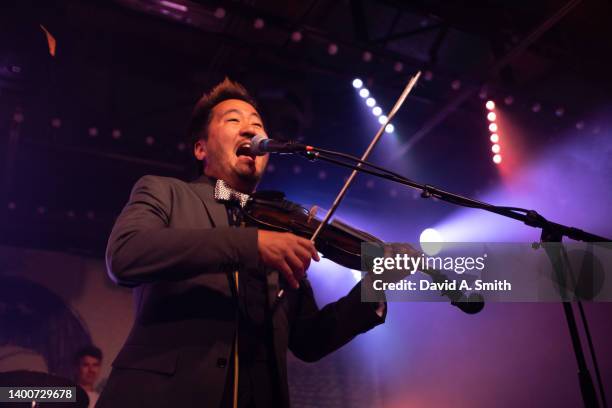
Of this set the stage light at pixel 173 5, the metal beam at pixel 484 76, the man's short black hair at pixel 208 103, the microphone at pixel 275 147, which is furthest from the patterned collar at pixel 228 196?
the metal beam at pixel 484 76

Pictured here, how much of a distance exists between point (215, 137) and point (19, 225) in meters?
4.42

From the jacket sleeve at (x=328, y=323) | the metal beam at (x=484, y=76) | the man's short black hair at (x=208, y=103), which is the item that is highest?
the metal beam at (x=484, y=76)

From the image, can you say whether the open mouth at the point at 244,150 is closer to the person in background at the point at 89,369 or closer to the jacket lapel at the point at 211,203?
the jacket lapel at the point at 211,203

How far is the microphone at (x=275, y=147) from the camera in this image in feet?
6.34

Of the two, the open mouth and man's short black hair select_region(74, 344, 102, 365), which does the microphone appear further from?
man's short black hair select_region(74, 344, 102, 365)

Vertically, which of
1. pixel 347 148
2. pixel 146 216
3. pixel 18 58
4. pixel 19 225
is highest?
pixel 347 148

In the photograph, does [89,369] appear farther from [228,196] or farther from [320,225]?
[320,225]

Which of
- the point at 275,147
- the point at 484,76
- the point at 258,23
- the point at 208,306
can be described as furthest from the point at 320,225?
the point at 484,76

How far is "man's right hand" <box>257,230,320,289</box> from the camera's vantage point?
5.43 ft

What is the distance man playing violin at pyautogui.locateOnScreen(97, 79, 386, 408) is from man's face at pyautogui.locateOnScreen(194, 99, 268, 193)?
0.58 feet

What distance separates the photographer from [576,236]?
203 cm

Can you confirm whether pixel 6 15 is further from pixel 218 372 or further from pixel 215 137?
pixel 218 372

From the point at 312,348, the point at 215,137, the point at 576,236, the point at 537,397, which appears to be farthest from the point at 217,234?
the point at 537,397

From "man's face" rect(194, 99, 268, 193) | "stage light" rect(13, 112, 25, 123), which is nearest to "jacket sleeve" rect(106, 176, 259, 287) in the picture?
"man's face" rect(194, 99, 268, 193)
